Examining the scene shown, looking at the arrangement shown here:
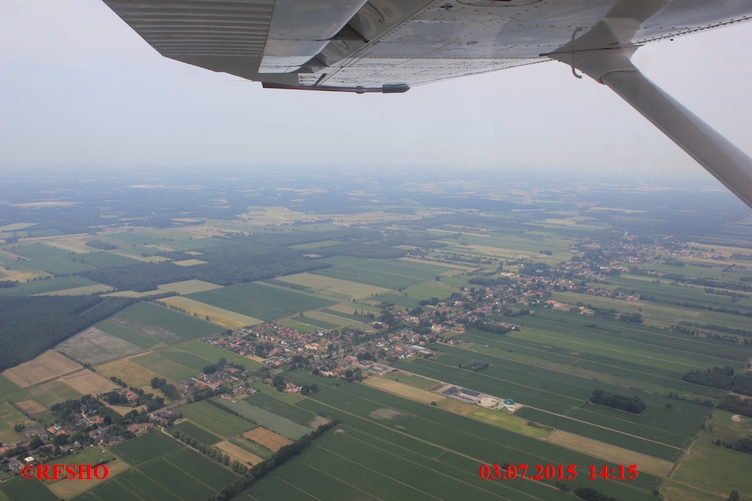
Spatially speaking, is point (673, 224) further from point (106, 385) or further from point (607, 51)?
point (607, 51)

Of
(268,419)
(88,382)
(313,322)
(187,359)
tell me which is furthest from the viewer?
(313,322)

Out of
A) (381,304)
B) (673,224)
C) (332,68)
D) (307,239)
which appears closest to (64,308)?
(381,304)

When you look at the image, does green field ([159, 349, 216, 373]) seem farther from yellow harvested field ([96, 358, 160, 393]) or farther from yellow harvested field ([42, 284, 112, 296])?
yellow harvested field ([42, 284, 112, 296])

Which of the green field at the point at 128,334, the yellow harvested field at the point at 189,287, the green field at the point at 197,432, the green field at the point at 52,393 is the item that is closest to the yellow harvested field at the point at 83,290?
the yellow harvested field at the point at 189,287

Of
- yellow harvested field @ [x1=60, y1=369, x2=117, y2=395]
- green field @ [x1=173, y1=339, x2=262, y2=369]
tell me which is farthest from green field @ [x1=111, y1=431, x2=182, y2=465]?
green field @ [x1=173, y1=339, x2=262, y2=369]

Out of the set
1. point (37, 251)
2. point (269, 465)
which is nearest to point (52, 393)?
point (269, 465)

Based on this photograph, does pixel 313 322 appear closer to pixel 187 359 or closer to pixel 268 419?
pixel 187 359
